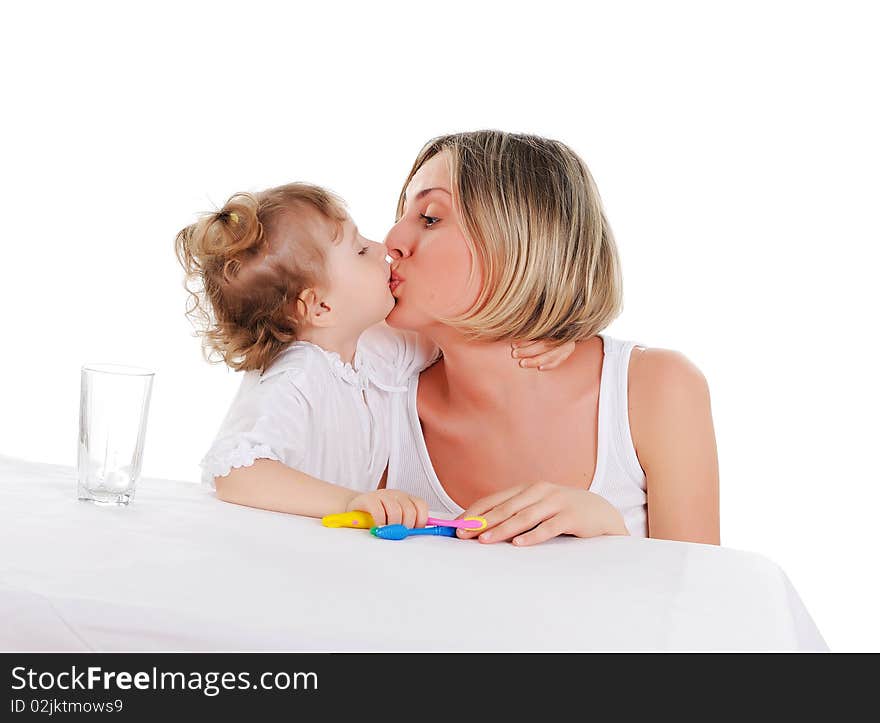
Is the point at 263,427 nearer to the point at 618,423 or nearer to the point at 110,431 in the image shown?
the point at 110,431

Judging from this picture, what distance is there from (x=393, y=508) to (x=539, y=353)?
0.63 metres

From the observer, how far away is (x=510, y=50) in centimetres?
287

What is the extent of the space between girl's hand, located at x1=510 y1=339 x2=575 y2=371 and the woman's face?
0.42 feet

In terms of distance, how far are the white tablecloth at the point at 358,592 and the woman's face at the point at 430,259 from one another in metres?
0.62

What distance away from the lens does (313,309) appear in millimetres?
1529

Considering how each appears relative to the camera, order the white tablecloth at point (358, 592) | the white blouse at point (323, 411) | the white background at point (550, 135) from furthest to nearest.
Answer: the white background at point (550, 135), the white blouse at point (323, 411), the white tablecloth at point (358, 592)

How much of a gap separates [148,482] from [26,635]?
496mm

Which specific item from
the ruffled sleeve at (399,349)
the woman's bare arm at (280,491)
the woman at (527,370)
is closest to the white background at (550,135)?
the ruffled sleeve at (399,349)

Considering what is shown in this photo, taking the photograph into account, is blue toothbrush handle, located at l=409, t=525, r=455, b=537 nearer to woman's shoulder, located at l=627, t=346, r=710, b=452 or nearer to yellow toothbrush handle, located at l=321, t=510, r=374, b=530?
yellow toothbrush handle, located at l=321, t=510, r=374, b=530

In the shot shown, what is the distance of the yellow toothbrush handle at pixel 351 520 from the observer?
101cm

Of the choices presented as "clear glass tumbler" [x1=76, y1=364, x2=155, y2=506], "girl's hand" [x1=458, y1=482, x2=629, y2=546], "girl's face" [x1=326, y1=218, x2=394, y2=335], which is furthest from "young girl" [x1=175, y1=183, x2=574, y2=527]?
"girl's hand" [x1=458, y1=482, x2=629, y2=546]

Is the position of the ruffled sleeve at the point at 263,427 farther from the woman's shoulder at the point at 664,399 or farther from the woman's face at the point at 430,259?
the woman's shoulder at the point at 664,399

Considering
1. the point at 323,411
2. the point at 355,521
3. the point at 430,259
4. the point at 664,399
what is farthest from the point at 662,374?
the point at 355,521

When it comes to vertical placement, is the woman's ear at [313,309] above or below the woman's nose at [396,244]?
below
